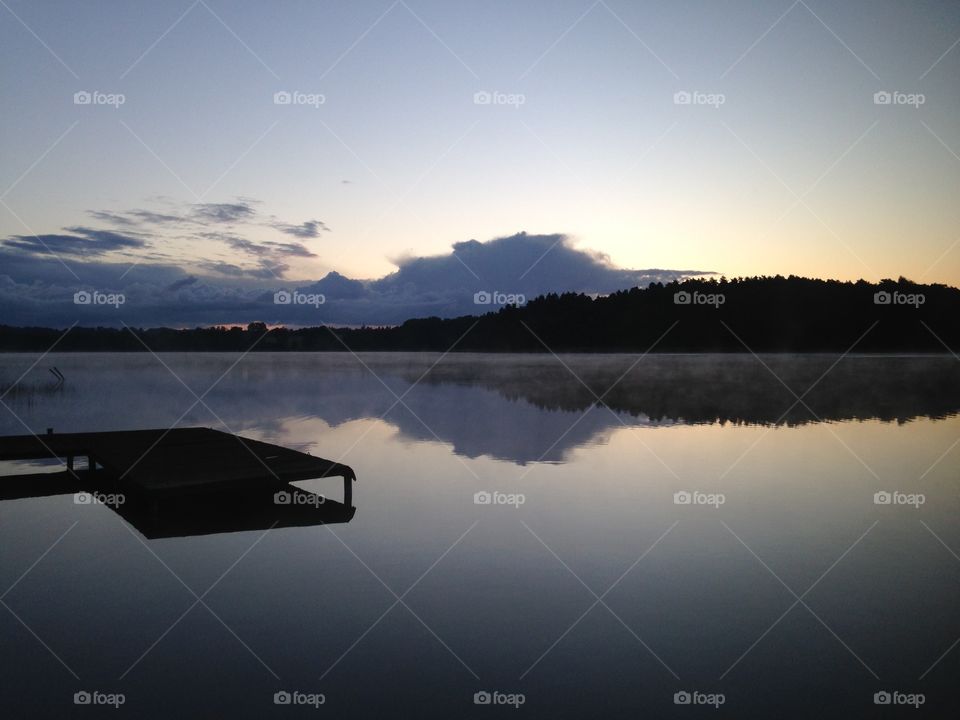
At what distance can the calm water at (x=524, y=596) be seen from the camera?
6.17 m

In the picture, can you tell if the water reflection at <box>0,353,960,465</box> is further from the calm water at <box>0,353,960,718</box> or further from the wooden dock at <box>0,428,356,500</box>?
the calm water at <box>0,353,960,718</box>

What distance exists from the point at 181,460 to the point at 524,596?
29.0 feet

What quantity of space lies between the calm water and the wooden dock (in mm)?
859

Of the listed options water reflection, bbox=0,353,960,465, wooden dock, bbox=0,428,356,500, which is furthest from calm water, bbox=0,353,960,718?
water reflection, bbox=0,353,960,465

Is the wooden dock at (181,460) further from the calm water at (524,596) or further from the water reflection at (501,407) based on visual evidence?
the water reflection at (501,407)

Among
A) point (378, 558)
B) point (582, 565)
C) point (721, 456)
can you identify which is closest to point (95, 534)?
point (378, 558)

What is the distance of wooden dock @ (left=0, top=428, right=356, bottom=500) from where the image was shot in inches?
471

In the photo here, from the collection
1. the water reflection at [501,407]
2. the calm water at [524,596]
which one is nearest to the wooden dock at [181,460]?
the calm water at [524,596]

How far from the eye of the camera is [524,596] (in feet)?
27.0

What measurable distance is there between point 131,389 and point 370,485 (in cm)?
3505

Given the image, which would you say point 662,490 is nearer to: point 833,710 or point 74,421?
point 833,710

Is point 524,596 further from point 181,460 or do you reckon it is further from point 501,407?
point 501,407

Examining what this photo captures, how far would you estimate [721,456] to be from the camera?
61.3ft

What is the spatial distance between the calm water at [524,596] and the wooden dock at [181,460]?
0.86 metres
